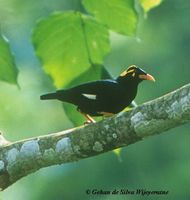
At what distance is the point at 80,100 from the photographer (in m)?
3.94

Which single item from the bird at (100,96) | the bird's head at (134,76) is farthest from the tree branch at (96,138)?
the bird's head at (134,76)

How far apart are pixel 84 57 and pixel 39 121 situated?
14.0 meters

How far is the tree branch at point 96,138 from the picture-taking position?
9.78 feet

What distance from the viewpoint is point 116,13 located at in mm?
2857

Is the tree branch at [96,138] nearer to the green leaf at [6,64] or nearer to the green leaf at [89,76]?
the green leaf at [89,76]

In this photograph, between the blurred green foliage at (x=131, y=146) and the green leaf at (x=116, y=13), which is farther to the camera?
the blurred green foliage at (x=131, y=146)

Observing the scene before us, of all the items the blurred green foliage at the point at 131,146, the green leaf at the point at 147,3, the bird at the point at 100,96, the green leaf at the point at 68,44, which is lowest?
the blurred green foliage at the point at 131,146

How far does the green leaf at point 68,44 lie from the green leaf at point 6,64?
0.43ft

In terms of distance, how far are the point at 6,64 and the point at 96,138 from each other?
625mm

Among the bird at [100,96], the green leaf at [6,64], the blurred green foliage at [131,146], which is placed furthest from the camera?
the blurred green foliage at [131,146]

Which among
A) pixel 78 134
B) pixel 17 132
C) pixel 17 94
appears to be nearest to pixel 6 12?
pixel 78 134

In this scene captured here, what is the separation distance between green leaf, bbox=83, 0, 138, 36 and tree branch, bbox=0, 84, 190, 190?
290 mm

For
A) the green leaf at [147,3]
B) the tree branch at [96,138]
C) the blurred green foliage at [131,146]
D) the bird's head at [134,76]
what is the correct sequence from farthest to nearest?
the blurred green foliage at [131,146] < the bird's head at [134,76] < the tree branch at [96,138] < the green leaf at [147,3]

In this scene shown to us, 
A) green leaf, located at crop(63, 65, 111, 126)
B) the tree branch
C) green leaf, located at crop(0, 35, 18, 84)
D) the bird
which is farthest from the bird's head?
green leaf, located at crop(0, 35, 18, 84)
